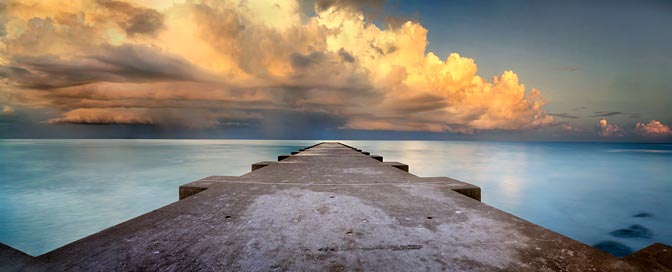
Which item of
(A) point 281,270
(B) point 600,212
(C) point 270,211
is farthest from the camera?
(B) point 600,212

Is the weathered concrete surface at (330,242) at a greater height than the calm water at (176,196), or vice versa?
the weathered concrete surface at (330,242)

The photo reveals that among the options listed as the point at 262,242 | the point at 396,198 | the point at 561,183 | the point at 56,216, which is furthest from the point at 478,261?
the point at 561,183

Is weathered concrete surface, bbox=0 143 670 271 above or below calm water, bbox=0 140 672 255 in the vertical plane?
above

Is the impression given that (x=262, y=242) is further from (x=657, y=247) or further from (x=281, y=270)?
(x=657, y=247)

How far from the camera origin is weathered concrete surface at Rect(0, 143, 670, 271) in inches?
65.1

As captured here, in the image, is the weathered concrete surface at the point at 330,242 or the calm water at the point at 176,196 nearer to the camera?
the weathered concrete surface at the point at 330,242

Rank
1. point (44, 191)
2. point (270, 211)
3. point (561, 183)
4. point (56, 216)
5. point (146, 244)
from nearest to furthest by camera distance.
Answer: point (146, 244), point (270, 211), point (56, 216), point (44, 191), point (561, 183)

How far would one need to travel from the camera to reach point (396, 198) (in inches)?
132

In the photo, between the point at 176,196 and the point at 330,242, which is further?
the point at 176,196

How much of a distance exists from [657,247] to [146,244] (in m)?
3.36

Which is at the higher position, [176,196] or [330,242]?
[330,242]

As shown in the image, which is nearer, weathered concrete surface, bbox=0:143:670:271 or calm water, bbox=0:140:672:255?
weathered concrete surface, bbox=0:143:670:271

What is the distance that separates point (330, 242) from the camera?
197 centimetres

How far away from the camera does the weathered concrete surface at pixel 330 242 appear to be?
5.43 ft
